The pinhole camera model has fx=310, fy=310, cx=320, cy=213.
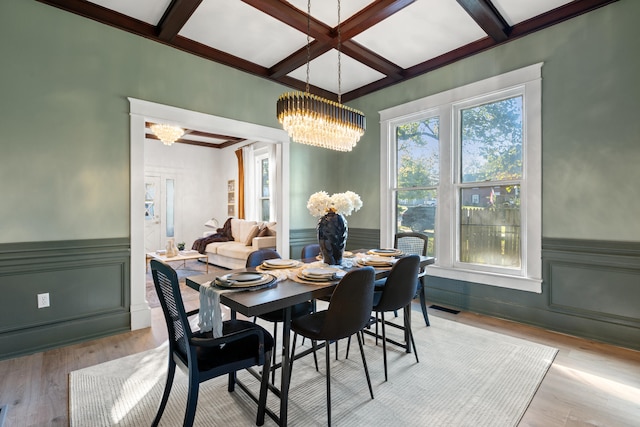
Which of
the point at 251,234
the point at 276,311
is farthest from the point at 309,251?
the point at 251,234

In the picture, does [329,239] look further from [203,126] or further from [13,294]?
[13,294]

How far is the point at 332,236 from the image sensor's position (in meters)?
2.34

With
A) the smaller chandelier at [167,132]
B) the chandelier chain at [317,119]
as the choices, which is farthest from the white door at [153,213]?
the chandelier chain at [317,119]

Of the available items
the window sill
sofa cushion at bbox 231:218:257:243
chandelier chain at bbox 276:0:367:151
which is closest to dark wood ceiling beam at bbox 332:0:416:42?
chandelier chain at bbox 276:0:367:151

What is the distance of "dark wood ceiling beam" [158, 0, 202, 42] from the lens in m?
2.63

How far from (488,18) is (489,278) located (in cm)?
259

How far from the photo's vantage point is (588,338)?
2797mm

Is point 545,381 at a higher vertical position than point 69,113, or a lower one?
lower

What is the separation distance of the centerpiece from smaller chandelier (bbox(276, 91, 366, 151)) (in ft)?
1.88

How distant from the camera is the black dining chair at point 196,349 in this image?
57.0 inches

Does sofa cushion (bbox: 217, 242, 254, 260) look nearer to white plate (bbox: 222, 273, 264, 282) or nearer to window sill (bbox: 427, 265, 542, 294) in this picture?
window sill (bbox: 427, 265, 542, 294)

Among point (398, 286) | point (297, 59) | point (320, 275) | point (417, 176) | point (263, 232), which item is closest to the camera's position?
point (320, 275)

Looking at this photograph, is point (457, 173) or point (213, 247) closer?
point (457, 173)

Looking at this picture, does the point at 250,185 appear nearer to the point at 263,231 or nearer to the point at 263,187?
the point at 263,187
